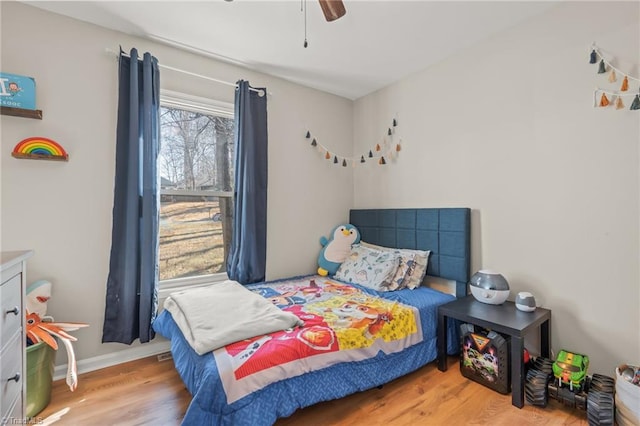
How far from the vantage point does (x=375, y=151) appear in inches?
127

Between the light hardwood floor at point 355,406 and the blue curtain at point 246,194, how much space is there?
3.17ft

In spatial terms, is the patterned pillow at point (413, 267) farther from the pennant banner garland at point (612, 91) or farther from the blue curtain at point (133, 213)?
the blue curtain at point (133, 213)

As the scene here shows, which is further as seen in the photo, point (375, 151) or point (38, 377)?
point (375, 151)

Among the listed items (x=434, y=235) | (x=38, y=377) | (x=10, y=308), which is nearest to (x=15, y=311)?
(x=10, y=308)

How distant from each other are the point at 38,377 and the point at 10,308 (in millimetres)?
832

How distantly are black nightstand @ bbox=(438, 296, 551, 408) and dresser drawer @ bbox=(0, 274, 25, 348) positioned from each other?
88.4 inches

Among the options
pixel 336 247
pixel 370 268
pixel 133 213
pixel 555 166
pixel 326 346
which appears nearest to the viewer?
pixel 326 346

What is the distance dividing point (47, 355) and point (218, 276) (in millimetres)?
1202

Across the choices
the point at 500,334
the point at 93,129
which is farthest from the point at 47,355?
the point at 500,334

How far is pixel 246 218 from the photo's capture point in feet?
8.63

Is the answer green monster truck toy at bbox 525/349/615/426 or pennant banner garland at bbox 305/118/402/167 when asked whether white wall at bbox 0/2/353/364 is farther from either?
green monster truck toy at bbox 525/349/615/426

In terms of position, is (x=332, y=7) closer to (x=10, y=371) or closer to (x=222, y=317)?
(x=222, y=317)

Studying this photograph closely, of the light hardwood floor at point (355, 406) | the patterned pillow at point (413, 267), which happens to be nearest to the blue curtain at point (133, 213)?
the light hardwood floor at point (355, 406)

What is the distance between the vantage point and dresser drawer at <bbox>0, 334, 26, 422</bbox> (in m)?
1.07
